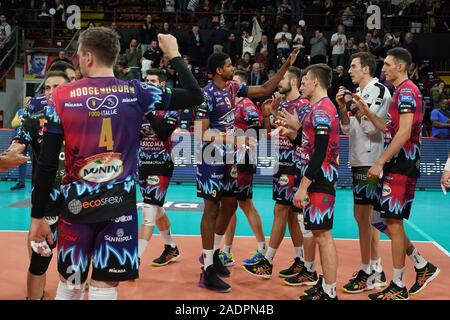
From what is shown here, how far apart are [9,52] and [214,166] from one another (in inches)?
637

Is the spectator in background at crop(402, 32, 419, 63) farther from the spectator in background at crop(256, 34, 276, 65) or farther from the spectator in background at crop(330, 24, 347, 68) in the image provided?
the spectator in background at crop(256, 34, 276, 65)

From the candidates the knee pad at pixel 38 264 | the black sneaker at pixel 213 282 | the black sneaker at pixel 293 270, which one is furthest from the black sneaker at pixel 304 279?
the knee pad at pixel 38 264

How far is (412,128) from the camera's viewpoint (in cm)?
563

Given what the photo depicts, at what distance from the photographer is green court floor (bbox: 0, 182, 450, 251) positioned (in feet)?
29.2

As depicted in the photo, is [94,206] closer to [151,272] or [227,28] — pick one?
[151,272]

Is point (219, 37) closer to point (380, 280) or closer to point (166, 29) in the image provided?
point (166, 29)

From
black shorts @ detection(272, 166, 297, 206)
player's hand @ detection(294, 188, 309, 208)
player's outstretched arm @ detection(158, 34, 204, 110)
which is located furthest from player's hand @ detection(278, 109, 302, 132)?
player's outstretched arm @ detection(158, 34, 204, 110)

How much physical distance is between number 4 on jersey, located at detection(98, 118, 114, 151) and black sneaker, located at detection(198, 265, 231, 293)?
116 inches

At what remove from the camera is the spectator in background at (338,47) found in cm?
1806

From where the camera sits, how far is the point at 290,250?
7758 millimetres

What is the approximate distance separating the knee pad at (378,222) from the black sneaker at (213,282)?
5.83 feet

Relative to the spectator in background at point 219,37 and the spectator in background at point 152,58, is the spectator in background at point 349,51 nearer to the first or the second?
the spectator in background at point 219,37
